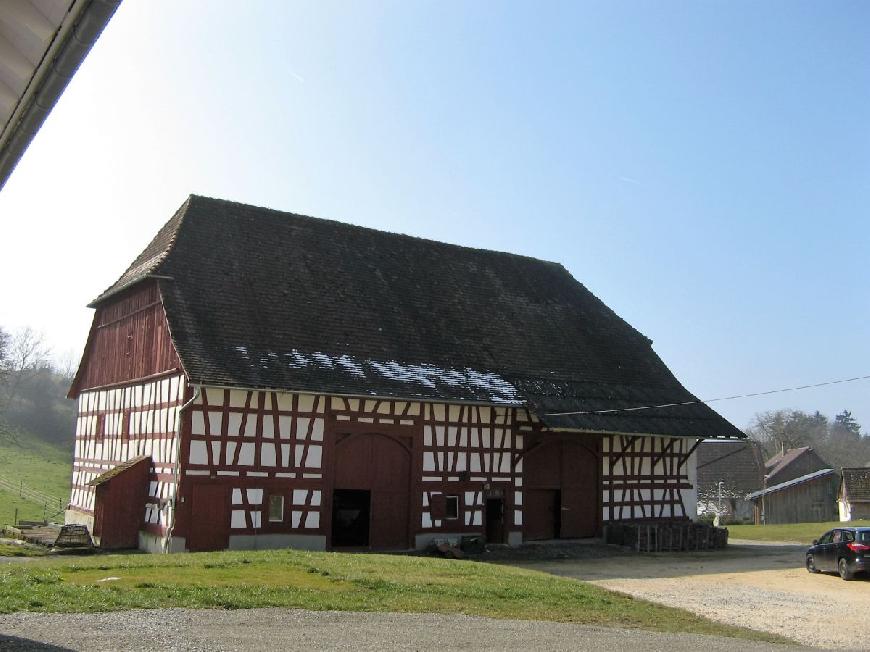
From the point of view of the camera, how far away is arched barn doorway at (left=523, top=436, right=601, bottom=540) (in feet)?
91.8

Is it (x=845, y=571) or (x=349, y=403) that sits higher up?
(x=349, y=403)

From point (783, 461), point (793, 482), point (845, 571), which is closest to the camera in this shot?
point (845, 571)

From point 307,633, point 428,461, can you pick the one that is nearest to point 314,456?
point 428,461

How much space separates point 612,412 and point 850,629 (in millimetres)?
14465

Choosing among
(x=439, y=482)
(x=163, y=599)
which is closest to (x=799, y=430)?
(x=439, y=482)

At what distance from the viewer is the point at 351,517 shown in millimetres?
24734

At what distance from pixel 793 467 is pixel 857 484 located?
12088 mm

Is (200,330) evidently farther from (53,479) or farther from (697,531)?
(53,479)

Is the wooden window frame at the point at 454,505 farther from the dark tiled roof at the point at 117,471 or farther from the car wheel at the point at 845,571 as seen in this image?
the car wheel at the point at 845,571

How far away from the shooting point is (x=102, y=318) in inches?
1187

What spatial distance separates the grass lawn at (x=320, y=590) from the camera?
39.5 ft

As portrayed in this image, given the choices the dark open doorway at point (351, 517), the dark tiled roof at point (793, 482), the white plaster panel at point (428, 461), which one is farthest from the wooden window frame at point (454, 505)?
the dark tiled roof at point (793, 482)

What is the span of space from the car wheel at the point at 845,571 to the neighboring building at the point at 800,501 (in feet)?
126

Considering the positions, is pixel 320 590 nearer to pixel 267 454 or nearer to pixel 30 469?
pixel 267 454
